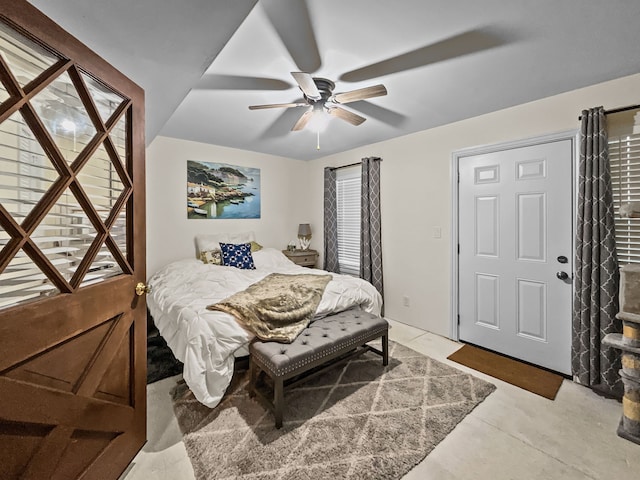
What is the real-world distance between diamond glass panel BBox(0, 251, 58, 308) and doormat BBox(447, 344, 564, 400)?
2934mm

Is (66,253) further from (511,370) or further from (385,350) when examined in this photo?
(511,370)

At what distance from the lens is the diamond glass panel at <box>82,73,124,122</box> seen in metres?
1.13

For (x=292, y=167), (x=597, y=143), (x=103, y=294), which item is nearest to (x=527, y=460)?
(x=597, y=143)

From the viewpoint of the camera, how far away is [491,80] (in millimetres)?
2053

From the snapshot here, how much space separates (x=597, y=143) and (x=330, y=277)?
7.93 feet

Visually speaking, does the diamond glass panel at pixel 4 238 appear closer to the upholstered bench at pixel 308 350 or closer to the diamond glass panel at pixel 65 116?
the diamond glass panel at pixel 65 116

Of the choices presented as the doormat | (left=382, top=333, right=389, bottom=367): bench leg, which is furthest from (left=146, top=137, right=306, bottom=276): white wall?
the doormat

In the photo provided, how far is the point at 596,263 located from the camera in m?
2.03

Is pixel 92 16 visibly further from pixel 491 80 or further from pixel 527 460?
pixel 527 460

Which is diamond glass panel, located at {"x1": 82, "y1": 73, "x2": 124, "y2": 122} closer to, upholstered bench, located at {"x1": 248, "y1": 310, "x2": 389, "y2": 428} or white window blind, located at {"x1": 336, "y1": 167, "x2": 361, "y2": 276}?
upholstered bench, located at {"x1": 248, "y1": 310, "x2": 389, "y2": 428}

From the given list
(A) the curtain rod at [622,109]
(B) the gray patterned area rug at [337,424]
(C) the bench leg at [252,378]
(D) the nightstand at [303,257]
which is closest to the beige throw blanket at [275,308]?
(C) the bench leg at [252,378]

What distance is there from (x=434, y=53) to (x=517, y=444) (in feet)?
7.92

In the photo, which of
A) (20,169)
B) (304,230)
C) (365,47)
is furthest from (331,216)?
(20,169)

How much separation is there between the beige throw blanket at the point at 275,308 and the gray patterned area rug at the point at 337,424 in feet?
1.61
